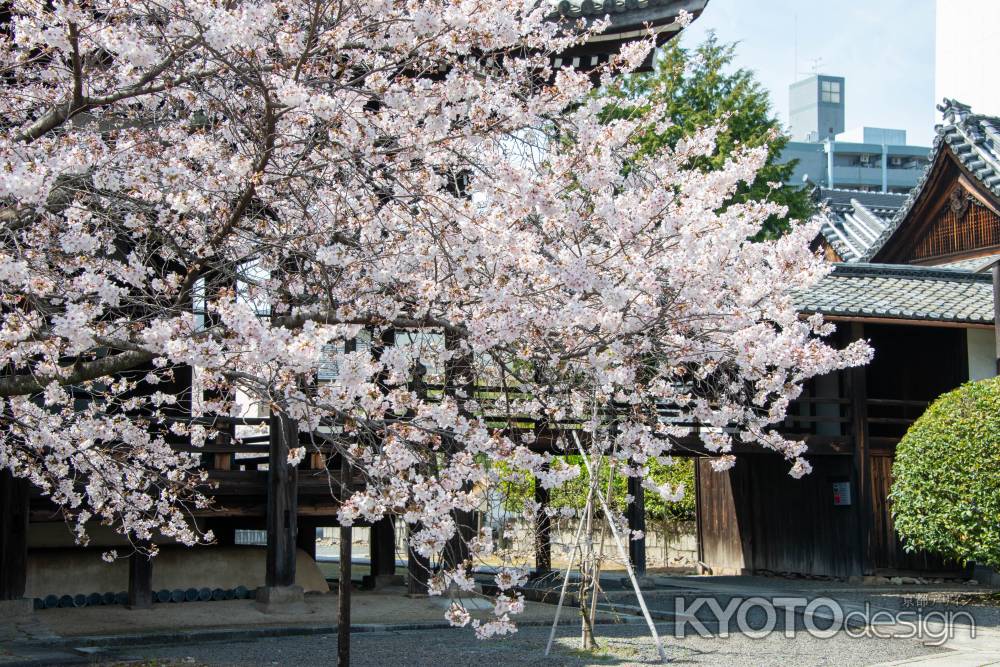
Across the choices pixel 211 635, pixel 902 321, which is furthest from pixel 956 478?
pixel 211 635

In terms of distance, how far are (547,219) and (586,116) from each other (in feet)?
3.67

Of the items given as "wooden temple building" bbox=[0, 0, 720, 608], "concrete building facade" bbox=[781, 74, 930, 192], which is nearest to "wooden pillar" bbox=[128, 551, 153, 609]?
"wooden temple building" bbox=[0, 0, 720, 608]

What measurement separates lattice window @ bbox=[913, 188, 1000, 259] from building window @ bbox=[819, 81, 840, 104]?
63653mm

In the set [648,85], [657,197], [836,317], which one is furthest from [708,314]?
[648,85]

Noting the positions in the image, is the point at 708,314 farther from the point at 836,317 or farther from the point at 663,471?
the point at 663,471

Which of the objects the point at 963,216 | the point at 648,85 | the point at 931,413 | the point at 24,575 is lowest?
the point at 24,575

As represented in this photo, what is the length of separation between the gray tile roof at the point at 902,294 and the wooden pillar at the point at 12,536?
11476mm

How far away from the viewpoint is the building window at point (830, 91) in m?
82.3

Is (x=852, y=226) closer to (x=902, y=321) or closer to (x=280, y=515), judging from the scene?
(x=902, y=321)

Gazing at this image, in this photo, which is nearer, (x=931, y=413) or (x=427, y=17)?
(x=427, y=17)

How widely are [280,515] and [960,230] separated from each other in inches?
613

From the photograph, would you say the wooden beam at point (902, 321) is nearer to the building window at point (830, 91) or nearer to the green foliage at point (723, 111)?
the green foliage at point (723, 111)

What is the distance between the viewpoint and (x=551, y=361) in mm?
6707

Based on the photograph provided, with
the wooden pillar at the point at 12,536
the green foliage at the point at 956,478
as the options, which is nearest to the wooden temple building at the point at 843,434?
the wooden pillar at the point at 12,536
